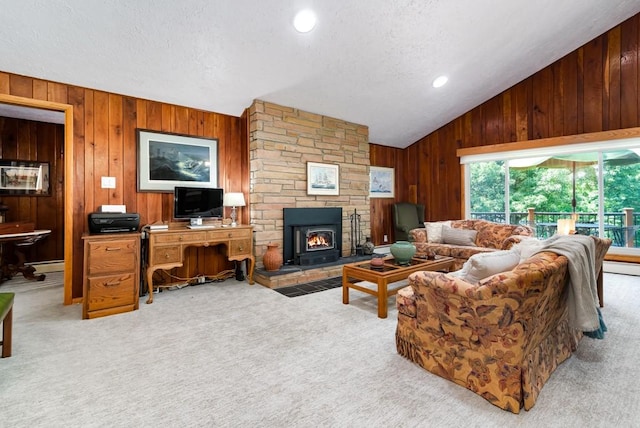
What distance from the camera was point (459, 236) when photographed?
458cm

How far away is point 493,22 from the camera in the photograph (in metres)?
3.67

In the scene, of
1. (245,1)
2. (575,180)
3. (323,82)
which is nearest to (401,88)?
(323,82)

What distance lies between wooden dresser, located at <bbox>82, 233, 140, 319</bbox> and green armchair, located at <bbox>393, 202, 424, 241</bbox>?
4975mm

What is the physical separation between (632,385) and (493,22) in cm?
392

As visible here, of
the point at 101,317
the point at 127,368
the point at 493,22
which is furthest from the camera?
the point at 493,22

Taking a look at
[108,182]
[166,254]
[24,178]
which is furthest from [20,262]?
[166,254]

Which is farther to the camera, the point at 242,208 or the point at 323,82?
the point at 242,208

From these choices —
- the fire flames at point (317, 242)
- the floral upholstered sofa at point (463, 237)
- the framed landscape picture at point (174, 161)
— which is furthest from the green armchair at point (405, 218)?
the framed landscape picture at point (174, 161)

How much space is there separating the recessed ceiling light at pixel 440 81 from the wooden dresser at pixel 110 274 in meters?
4.68

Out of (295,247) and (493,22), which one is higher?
(493,22)

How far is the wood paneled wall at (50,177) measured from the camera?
4652mm

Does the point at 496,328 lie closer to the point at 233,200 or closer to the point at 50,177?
the point at 233,200

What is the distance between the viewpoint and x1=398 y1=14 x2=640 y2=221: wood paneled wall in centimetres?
452

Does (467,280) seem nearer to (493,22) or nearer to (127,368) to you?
(127,368)
